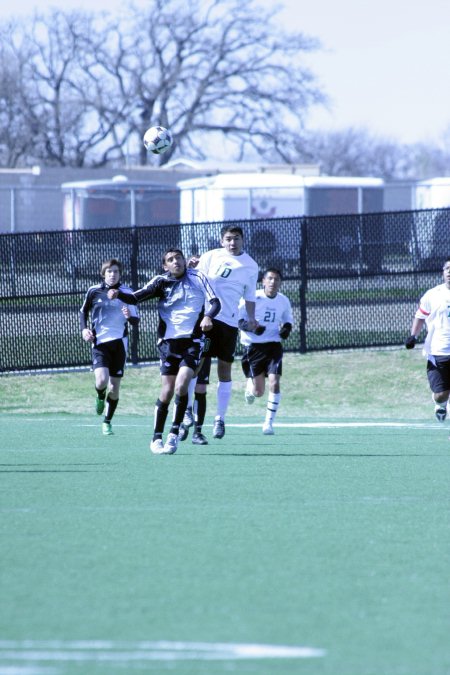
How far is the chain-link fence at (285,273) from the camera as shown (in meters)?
19.5

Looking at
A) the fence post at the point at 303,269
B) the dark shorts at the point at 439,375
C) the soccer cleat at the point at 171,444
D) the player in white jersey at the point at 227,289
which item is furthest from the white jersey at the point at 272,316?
the fence post at the point at 303,269

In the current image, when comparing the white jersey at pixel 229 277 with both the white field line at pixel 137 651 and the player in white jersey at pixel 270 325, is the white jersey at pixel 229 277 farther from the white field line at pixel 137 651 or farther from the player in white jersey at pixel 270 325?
the white field line at pixel 137 651

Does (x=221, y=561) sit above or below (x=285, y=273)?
below

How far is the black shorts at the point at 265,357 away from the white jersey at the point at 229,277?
2.33 meters

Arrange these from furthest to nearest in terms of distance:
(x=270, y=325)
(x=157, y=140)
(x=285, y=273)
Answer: (x=285, y=273)
(x=157, y=140)
(x=270, y=325)

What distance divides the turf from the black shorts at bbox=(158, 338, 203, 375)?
2.68ft

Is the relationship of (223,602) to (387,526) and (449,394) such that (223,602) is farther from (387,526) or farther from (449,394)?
(449,394)

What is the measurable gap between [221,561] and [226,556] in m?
0.14

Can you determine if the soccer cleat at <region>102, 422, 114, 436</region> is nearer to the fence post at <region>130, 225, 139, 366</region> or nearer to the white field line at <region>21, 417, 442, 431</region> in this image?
the white field line at <region>21, 417, 442, 431</region>

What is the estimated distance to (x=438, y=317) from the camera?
14.6 metres

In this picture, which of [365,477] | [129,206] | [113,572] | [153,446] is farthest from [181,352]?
[129,206]

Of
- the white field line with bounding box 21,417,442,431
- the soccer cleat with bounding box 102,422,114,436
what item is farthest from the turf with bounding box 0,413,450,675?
the white field line with bounding box 21,417,442,431

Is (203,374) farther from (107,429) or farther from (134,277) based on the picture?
(134,277)

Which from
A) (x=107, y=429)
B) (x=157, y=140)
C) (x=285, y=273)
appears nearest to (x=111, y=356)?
(x=107, y=429)
